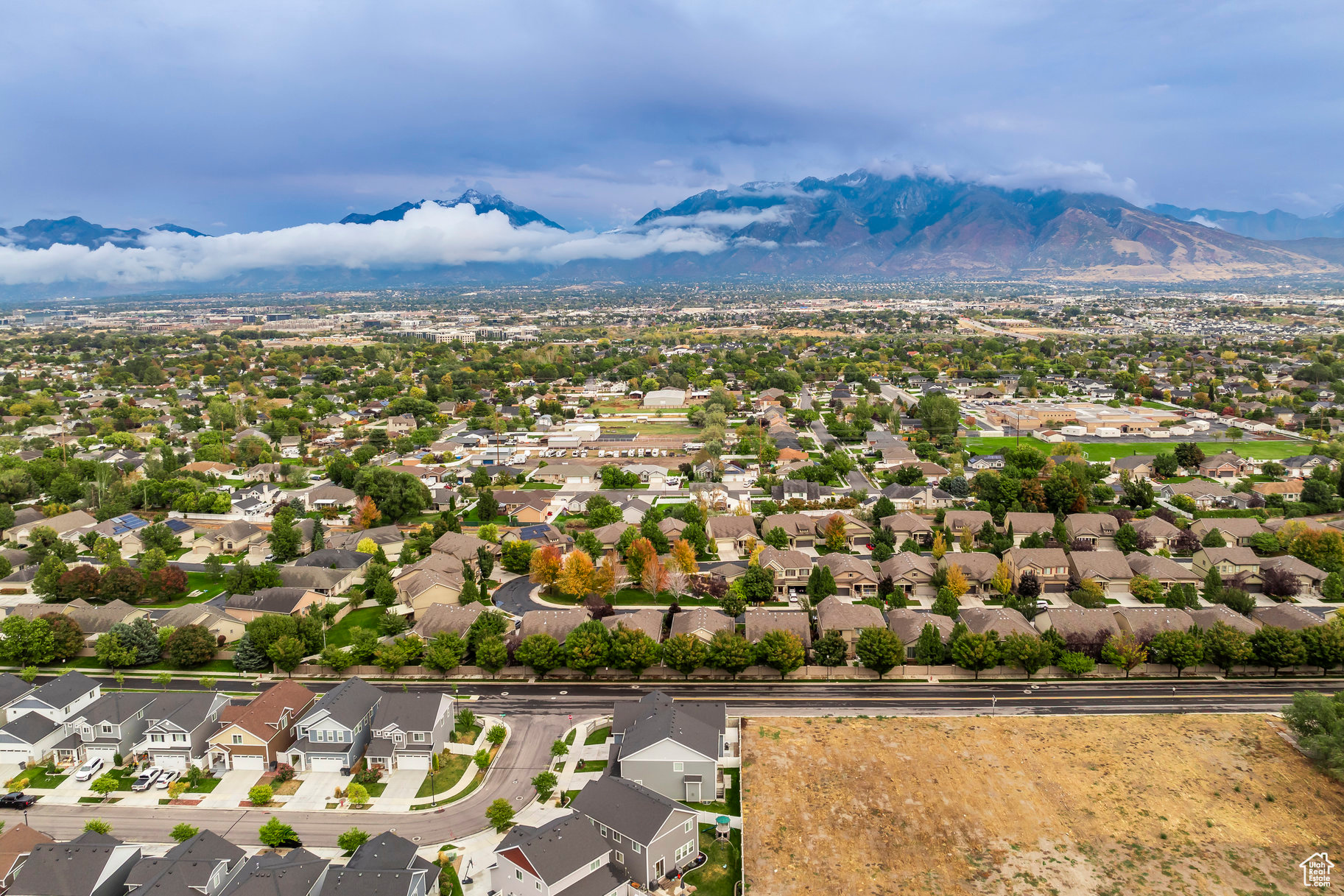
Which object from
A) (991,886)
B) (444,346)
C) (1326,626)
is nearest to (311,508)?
(991,886)

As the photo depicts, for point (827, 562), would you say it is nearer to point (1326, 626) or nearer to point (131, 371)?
point (1326, 626)

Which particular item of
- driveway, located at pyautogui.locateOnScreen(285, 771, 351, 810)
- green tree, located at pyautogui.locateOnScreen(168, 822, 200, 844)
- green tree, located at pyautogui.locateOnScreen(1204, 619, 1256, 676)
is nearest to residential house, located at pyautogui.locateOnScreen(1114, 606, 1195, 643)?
green tree, located at pyautogui.locateOnScreen(1204, 619, 1256, 676)

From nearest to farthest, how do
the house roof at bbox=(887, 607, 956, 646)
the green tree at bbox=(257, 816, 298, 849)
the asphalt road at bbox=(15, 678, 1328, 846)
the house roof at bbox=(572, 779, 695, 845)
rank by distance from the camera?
the house roof at bbox=(572, 779, 695, 845), the green tree at bbox=(257, 816, 298, 849), the asphalt road at bbox=(15, 678, 1328, 846), the house roof at bbox=(887, 607, 956, 646)

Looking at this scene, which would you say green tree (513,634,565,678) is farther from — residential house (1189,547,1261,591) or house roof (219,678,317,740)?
residential house (1189,547,1261,591)

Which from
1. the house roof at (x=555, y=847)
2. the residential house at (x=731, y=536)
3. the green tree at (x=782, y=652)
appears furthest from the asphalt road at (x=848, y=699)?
the residential house at (x=731, y=536)

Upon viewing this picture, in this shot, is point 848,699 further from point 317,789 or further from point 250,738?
point 250,738

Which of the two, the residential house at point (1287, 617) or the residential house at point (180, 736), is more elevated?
the residential house at point (180, 736)

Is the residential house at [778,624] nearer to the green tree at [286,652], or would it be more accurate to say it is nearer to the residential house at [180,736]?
the green tree at [286,652]
